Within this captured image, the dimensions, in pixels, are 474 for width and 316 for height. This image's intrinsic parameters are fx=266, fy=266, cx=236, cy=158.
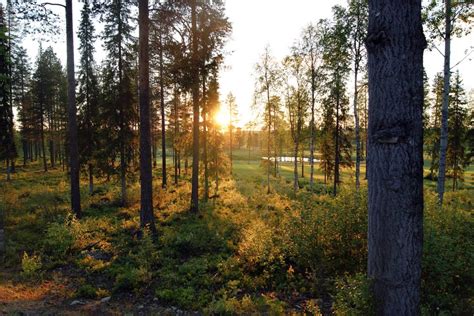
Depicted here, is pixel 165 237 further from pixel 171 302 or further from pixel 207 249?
pixel 171 302

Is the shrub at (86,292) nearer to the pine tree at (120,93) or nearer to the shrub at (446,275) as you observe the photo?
the shrub at (446,275)

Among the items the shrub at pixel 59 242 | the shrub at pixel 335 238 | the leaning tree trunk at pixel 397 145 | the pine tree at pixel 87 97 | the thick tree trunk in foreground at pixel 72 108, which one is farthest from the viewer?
the pine tree at pixel 87 97

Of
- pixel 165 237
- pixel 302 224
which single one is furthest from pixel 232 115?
pixel 302 224

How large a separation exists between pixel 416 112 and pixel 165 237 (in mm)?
9610

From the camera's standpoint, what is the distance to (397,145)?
2736 millimetres

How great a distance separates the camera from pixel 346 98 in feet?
69.9

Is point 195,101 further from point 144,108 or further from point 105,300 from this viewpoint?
point 105,300

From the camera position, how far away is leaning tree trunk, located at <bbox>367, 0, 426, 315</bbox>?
8.82 ft

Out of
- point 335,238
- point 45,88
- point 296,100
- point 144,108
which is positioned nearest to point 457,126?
point 296,100

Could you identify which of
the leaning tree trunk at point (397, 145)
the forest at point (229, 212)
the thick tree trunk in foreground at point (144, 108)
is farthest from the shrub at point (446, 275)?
the thick tree trunk in foreground at point (144, 108)

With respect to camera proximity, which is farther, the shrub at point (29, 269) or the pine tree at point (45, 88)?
the pine tree at point (45, 88)

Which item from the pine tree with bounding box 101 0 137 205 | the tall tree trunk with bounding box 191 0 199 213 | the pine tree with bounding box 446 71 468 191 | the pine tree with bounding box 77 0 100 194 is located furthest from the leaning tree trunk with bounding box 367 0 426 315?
the pine tree with bounding box 446 71 468 191

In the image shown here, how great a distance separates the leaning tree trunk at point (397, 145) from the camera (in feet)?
8.82

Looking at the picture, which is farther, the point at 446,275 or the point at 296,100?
the point at 296,100
